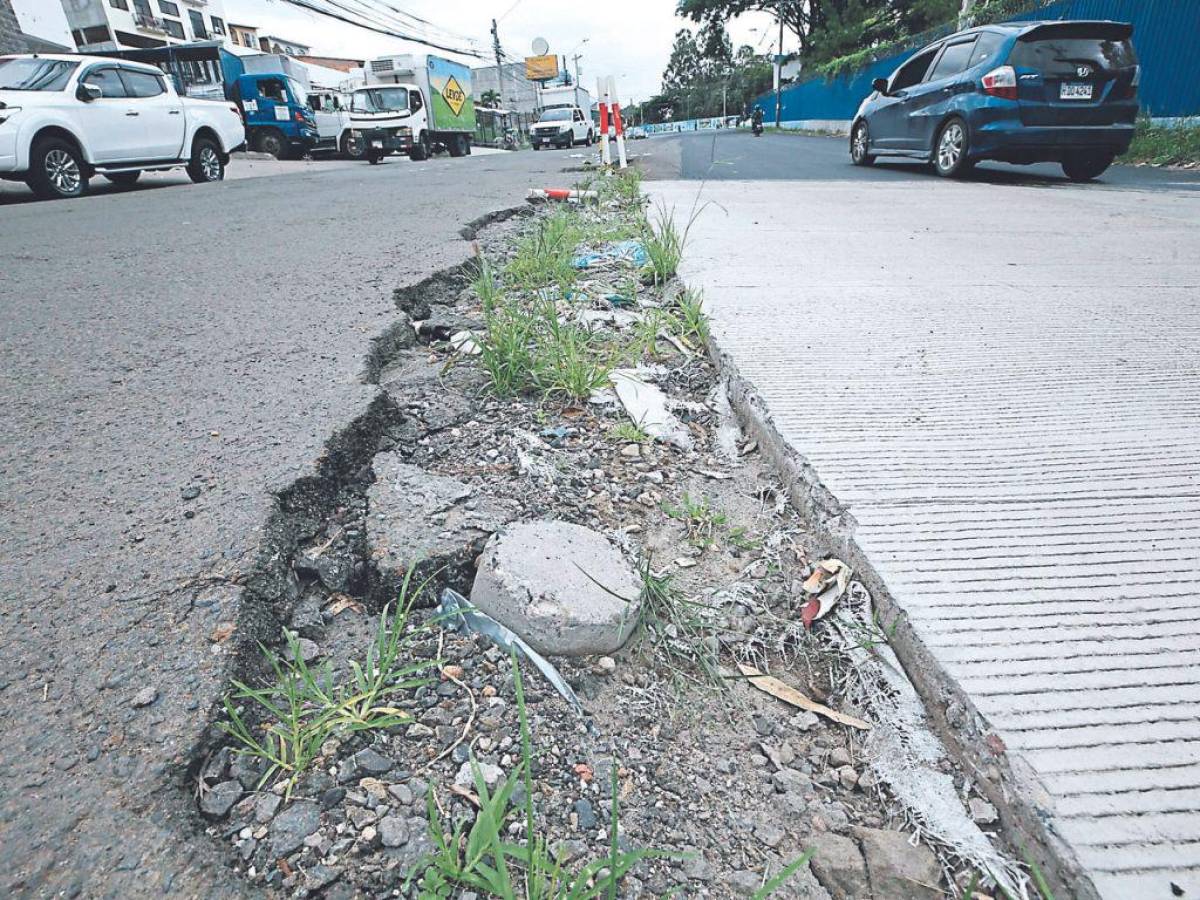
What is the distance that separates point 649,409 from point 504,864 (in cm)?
152

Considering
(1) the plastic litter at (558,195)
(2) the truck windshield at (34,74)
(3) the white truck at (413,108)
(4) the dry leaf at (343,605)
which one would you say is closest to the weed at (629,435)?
(4) the dry leaf at (343,605)

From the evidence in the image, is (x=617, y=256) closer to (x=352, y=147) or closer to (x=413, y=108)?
(x=413, y=108)

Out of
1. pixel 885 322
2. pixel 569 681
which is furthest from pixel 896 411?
pixel 569 681

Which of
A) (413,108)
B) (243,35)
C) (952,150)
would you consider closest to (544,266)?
(952,150)

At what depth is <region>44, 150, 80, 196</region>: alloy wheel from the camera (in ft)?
27.6

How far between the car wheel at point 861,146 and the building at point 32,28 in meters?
20.2

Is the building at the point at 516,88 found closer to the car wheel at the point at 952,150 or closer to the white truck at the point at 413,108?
the white truck at the point at 413,108

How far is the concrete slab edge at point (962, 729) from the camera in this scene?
2.90 feet

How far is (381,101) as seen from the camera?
61.5 ft

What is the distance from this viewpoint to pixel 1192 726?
3.33ft

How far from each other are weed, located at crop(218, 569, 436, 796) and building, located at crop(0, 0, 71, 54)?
23.5m

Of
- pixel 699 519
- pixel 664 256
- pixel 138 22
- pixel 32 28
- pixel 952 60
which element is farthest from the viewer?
pixel 138 22

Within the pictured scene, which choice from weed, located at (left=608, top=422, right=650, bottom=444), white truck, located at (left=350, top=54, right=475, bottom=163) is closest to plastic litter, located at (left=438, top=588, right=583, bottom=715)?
weed, located at (left=608, top=422, right=650, bottom=444)

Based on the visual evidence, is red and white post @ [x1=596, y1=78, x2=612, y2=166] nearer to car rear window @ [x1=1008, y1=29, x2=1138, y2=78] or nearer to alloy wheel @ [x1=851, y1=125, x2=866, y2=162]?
alloy wheel @ [x1=851, y1=125, x2=866, y2=162]
